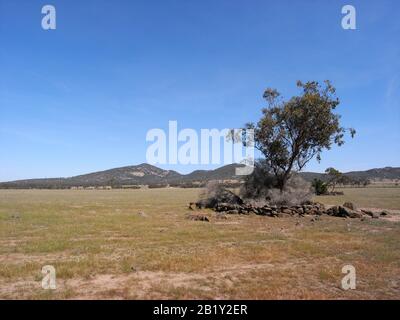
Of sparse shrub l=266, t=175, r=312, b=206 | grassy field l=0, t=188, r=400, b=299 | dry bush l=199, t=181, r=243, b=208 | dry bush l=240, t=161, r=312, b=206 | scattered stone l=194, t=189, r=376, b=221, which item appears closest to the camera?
grassy field l=0, t=188, r=400, b=299

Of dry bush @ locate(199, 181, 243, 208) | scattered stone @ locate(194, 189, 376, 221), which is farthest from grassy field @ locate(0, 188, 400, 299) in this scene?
dry bush @ locate(199, 181, 243, 208)

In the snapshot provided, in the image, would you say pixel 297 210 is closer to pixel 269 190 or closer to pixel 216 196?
pixel 269 190

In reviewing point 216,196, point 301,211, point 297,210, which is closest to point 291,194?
point 297,210

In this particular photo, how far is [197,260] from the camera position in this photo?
1355cm

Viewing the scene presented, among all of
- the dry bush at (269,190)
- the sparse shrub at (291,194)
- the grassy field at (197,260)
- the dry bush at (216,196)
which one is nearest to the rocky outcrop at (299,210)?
the sparse shrub at (291,194)

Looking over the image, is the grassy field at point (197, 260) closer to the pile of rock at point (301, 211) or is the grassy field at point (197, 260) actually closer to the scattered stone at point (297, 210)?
the pile of rock at point (301, 211)

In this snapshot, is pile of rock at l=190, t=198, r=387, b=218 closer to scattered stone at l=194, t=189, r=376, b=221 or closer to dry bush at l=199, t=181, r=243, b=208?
scattered stone at l=194, t=189, r=376, b=221

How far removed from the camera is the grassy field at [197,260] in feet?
33.3

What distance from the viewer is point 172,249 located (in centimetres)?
1586

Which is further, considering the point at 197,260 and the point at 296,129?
the point at 296,129

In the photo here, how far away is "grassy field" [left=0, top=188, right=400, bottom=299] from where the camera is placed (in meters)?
10.2

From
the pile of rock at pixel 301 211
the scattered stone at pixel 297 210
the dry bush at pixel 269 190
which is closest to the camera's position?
the pile of rock at pixel 301 211
